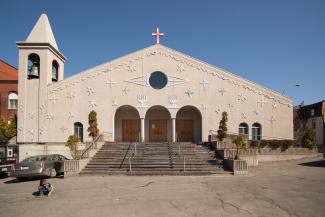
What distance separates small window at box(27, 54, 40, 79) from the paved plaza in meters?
13.2

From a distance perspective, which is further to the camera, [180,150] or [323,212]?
[180,150]

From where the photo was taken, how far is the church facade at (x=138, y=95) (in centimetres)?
2431

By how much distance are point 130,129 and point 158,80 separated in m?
5.34

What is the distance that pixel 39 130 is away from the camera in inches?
950

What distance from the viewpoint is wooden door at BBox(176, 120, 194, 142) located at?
2684cm

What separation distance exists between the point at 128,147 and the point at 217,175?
26.0ft

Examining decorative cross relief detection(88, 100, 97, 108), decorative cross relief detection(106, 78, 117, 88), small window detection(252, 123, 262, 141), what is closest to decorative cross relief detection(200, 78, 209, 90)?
small window detection(252, 123, 262, 141)

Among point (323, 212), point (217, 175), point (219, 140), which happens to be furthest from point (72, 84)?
point (323, 212)

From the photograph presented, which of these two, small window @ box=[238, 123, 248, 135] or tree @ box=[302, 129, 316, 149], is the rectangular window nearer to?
small window @ box=[238, 123, 248, 135]

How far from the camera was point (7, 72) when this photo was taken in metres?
45.0

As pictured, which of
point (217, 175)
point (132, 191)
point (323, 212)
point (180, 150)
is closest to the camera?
point (323, 212)

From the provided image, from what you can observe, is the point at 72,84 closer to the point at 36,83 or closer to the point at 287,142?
the point at 36,83

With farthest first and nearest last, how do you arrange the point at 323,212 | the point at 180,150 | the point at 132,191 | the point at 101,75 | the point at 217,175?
the point at 101,75
the point at 180,150
the point at 217,175
the point at 132,191
the point at 323,212

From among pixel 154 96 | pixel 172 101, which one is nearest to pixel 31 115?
pixel 154 96
